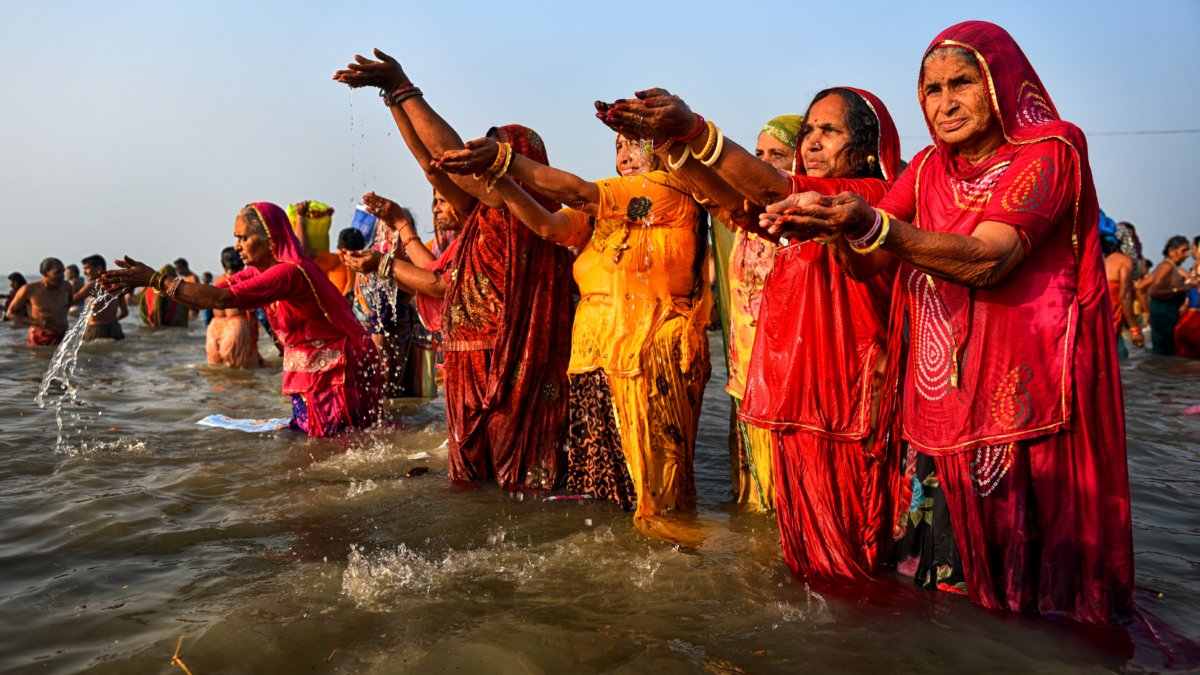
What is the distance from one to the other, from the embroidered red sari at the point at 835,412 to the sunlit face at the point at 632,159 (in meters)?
1.36

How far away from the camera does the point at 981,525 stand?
2771mm

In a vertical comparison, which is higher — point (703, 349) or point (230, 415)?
point (703, 349)

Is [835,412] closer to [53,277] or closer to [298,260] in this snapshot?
[298,260]

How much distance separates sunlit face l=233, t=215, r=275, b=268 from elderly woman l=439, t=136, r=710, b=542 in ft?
9.63

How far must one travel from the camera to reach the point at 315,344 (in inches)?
254

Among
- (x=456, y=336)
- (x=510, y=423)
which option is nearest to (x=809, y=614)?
(x=510, y=423)

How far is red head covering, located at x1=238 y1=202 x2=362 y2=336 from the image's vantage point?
20.6ft

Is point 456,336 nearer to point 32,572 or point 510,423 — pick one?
point 510,423

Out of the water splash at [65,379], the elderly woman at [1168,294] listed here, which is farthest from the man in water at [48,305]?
the elderly woman at [1168,294]

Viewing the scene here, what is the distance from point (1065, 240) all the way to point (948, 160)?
0.43m

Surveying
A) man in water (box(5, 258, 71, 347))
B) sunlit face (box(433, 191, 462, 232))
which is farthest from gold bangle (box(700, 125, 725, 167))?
man in water (box(5, 258, 71, 347))

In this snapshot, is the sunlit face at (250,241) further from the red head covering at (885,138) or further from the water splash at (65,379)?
the red head covering at (885,138)

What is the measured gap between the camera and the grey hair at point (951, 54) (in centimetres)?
263

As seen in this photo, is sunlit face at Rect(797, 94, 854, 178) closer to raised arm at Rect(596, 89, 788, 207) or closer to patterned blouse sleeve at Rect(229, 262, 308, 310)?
raised arm at Rect(596, 89, 788, 207)
